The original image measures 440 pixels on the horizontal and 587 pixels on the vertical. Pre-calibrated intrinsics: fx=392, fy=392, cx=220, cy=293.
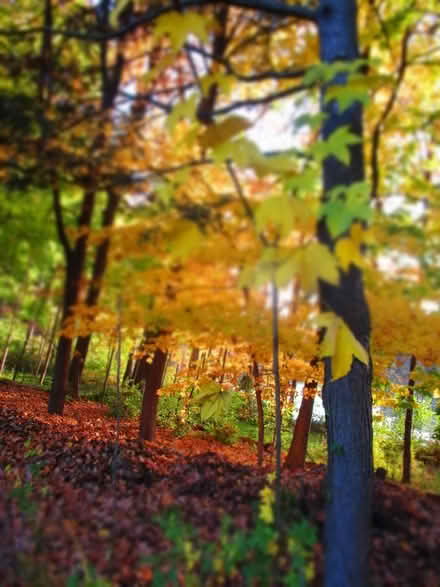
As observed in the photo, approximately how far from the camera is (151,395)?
20.2 feet

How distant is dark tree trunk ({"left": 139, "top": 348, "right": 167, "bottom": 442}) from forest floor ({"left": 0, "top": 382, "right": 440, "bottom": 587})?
54.9 inches

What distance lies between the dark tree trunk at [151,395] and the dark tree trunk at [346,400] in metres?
3.92

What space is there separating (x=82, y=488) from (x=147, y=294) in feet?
6.08

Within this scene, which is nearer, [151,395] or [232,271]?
[232,271]

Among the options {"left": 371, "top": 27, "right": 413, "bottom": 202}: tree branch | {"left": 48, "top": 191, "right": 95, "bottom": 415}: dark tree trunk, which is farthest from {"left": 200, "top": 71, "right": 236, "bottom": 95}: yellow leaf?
{"left": 48, "top": 191, "right": 95, "bottom": 415}: dark tree trunk

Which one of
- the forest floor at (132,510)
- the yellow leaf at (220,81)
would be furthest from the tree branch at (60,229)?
the yellow leaf at (220,81)

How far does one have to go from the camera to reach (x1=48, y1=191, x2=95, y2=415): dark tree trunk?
15.6 feet

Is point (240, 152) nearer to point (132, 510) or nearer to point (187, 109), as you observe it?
point (187, 109)

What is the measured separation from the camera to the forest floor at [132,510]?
221 cm

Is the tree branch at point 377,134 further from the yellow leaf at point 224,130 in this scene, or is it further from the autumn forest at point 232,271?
the yellow leaf at point 224,130

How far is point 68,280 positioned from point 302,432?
12.9ft

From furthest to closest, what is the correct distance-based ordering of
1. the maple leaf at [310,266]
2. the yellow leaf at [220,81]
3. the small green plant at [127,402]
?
1. the small green plant at [127,402]
2. the yellow leaf at [220,81]
3. the maple leaf at [310,266]

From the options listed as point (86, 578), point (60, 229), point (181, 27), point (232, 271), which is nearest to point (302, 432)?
point (232, 271)

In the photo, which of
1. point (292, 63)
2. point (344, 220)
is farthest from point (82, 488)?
point (292, 63)
